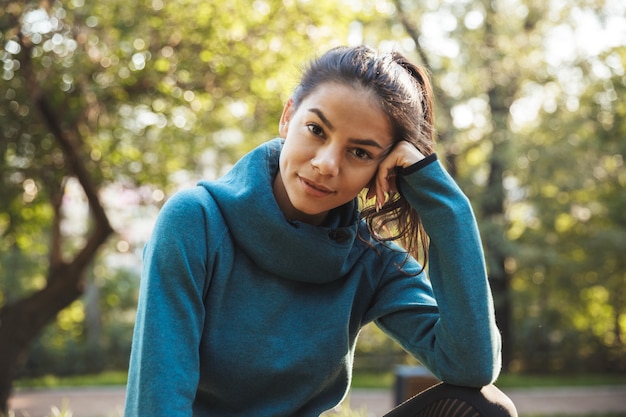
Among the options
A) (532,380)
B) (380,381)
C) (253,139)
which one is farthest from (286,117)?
(532,380)

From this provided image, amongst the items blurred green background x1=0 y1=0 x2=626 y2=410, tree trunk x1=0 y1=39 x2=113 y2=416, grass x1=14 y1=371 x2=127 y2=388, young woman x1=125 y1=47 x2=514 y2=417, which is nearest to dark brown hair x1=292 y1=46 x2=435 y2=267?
young woman x1=125 y1=47 x2=514 y2=417

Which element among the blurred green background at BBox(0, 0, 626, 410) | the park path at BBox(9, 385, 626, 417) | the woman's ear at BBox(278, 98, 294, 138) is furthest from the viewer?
the park path at BBox(9, 385, 626, 417)

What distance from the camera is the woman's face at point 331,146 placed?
6.07 ft

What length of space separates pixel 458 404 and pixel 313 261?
521 millimetres

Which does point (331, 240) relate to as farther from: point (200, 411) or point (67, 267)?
point (67, 267)

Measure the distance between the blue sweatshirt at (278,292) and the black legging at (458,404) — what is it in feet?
0.12

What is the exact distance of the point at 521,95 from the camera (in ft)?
37.2

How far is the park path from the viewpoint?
827 centimetres

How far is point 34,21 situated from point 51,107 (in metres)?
0.74

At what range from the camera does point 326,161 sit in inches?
72.0

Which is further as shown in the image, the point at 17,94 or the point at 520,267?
the point at 520,267

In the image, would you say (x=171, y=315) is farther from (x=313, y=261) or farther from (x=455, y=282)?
(x=455, y=282)

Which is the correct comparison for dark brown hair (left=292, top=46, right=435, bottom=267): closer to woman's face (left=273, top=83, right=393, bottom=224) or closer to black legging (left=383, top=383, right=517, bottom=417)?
woman's face (left=273, top=83, right=393, bottom=224)

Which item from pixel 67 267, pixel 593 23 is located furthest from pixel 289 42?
pixel 593 23
